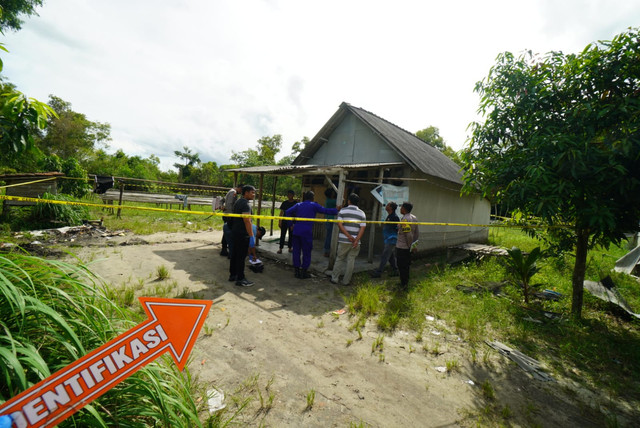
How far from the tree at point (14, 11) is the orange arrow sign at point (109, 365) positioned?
19.6 m

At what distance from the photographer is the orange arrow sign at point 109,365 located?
955mm

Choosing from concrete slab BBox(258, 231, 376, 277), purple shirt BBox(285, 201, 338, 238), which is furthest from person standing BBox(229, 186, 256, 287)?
concrete slab BBox(258, 231, 376, 277)

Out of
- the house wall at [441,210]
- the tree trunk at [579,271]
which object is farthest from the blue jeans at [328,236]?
the tree trunk at [579,271]

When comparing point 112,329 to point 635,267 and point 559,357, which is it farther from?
point 635,267

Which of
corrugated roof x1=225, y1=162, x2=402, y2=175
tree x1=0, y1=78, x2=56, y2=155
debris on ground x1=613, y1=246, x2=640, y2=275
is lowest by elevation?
debris on ground x1=613, y1=246, x2=640, y2=275

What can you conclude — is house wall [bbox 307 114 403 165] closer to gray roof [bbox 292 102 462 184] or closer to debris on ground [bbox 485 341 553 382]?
gray roof [bbox 292 102 462 184]

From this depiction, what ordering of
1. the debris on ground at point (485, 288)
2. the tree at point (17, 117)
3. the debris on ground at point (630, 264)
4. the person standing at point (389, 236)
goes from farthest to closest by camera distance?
1. the debris on ground at point (630, 264)
2. the person standing at point (389, 236)
3. the debris on ground at point (485, 288)
4. the tree at point (17, 117)

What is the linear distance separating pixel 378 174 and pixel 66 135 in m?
34.3

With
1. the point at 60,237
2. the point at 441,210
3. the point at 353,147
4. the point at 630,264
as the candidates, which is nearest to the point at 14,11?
the point at 60,237

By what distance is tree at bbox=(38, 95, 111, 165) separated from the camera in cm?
2656

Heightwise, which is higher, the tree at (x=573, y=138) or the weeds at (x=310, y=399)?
the tree at (x=573, y=138)

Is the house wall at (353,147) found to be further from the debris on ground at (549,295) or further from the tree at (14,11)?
the tree at (14,11)

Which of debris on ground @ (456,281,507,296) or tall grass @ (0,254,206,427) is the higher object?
tall grass @ (0,254,206,427)

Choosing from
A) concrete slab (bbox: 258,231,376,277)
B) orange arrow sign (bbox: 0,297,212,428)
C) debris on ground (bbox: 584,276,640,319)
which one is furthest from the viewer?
concrete slab (bbox: 258,231,376,277)
